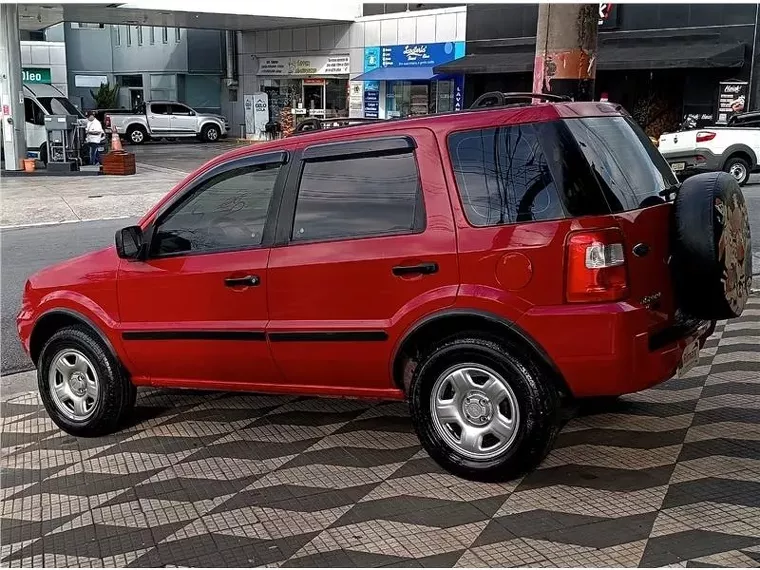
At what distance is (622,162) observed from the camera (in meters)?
4.12

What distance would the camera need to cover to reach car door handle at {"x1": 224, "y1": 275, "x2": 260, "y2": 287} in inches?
174

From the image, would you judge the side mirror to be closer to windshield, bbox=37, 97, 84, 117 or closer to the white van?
windshield, bbox=37, 97, 84, 117

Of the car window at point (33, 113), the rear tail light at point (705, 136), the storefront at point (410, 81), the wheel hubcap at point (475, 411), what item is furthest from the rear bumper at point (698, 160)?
the car window at point (33, 113)

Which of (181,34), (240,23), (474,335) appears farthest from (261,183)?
(181,34)

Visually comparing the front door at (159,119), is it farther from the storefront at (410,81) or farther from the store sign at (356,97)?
Result: the storefront at (410,81)

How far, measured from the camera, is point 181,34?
42.3 metres

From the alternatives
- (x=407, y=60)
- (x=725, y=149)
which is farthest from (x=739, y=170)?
(x=407, y=60)

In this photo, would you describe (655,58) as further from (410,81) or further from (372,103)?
(372,103)

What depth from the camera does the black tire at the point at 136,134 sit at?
117ft

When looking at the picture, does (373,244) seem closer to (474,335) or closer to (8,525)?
(474,335)

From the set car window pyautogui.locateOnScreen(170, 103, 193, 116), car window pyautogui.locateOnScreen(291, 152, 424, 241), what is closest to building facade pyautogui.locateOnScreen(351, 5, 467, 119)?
car window pyautogui.locateOnScreen(170, 103, 193, 116)

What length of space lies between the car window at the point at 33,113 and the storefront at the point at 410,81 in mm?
12259

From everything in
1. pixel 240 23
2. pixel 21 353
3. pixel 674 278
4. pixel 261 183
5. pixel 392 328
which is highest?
pixel 240 23

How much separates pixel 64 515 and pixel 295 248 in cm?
175
